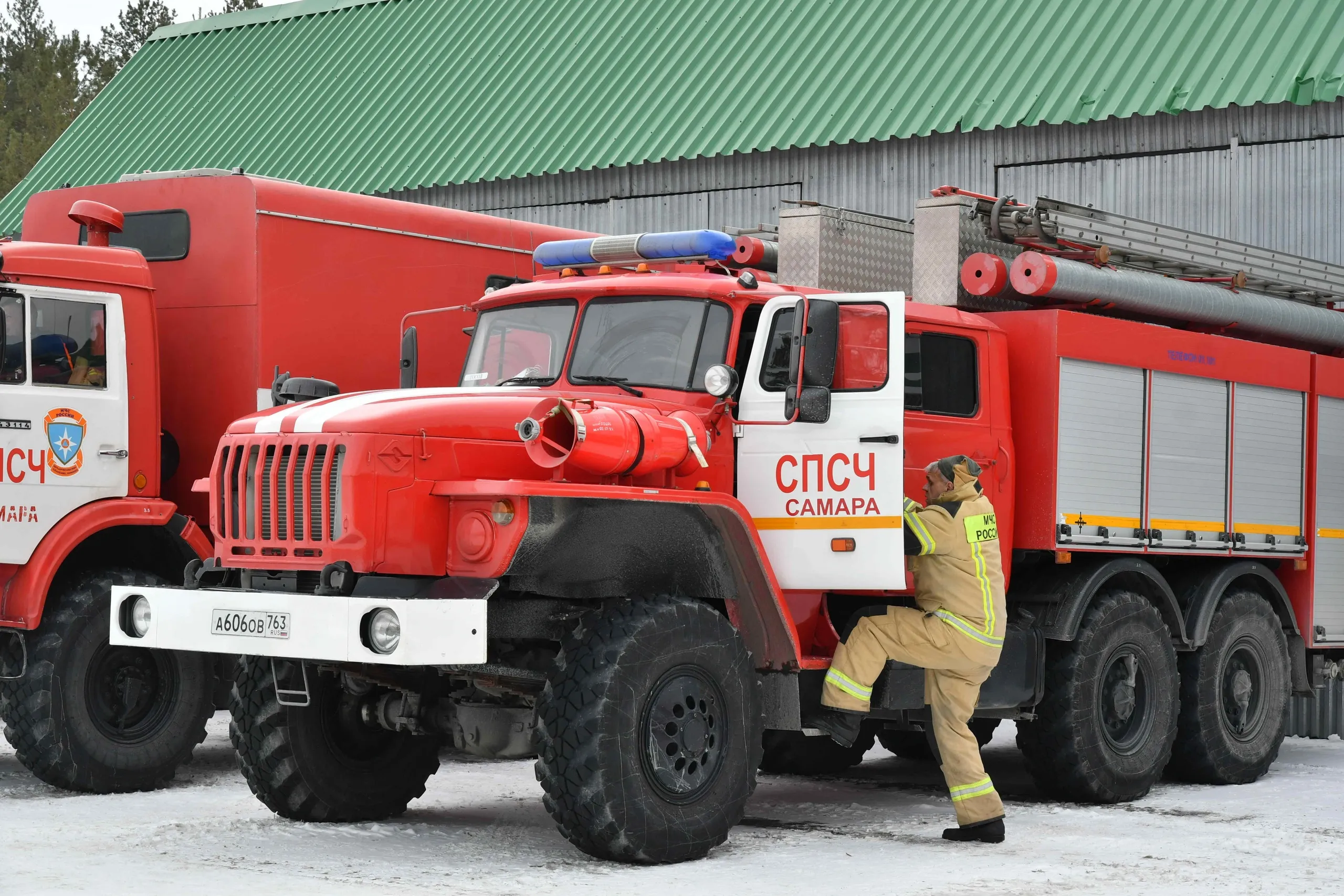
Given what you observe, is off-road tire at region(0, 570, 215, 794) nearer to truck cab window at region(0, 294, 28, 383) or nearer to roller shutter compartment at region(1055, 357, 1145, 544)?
truck cab window at region(0, 294, 28, 383)

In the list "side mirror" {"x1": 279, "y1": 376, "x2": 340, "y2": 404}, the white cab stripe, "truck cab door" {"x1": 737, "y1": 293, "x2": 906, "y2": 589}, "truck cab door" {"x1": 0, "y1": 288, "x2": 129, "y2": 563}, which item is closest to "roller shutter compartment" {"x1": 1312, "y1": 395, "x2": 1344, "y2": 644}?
"truck cab door" {"x1": 737, "y1": 293, "x2": 906, "y2": 589}

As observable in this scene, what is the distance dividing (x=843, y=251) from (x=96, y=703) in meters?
5.20

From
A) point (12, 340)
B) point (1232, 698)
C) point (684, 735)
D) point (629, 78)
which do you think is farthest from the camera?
point (629, 78)

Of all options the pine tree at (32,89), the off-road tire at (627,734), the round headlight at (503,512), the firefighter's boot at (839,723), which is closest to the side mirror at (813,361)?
the off-road tire at (627,734)

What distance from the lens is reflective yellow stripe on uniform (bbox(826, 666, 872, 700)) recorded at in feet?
30.2

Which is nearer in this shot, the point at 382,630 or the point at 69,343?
the point at 382,630

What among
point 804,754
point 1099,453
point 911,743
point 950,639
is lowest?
point 911,743

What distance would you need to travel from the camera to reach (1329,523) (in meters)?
12.9

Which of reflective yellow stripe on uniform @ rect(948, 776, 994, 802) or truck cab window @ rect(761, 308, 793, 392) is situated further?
truck cab window @ rect(761, 308, 793, 392)

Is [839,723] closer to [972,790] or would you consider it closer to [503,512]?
[972,790]

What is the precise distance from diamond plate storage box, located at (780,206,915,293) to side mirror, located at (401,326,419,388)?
2215 mm

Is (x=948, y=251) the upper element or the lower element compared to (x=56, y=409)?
upper

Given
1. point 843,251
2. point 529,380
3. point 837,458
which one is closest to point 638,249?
point 529,380

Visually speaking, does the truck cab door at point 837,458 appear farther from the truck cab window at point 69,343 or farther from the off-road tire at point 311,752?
the truck cab window at point 69,343
